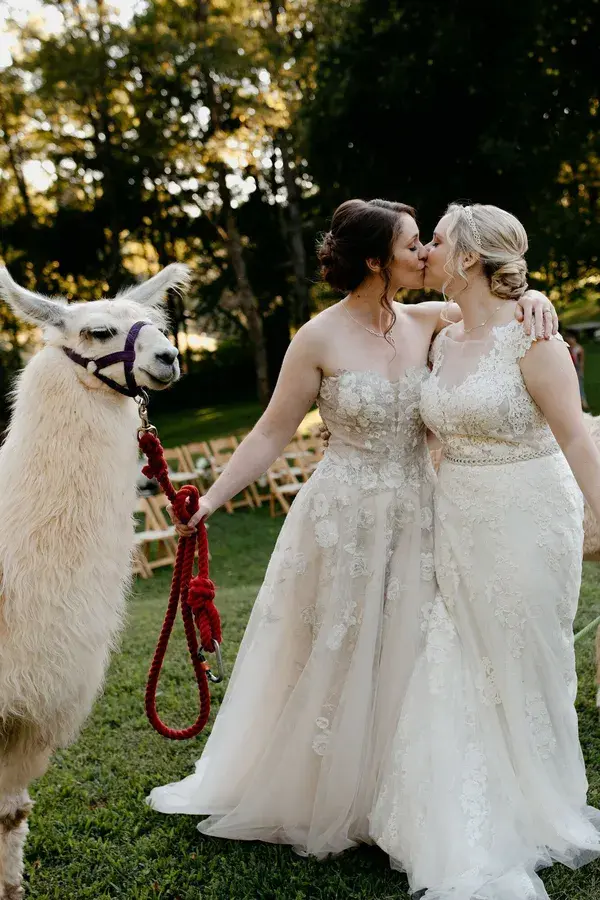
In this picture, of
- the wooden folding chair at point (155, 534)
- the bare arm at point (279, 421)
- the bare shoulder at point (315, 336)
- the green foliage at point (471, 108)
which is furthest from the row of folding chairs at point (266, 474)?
the bare shoulder at point (315, 336)

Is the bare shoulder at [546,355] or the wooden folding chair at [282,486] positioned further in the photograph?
the wooden folding chair at [282,486]

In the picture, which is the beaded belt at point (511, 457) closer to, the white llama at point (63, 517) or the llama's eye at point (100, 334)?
the white llama at point (63, 517)

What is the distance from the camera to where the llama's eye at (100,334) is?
9.45 ft

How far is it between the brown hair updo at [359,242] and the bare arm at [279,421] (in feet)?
0.89

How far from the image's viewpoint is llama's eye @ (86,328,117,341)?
2881 mm

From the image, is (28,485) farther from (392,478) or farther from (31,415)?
(392,478)

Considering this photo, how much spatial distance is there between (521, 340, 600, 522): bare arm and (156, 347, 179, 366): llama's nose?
1.26m

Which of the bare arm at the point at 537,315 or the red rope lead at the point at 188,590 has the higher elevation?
the bare arm at the point at 537,315

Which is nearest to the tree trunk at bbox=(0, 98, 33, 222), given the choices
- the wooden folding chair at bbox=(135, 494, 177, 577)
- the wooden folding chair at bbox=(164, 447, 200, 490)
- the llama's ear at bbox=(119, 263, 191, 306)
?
the wooden folding chair at bbox=(164, 447, 200, 490)

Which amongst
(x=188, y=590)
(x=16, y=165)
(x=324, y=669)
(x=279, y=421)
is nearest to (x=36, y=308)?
(x=279, y=421)

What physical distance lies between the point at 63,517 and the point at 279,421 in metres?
1.01

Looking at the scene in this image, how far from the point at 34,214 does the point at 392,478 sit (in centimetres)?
2580

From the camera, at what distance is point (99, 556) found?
283cm

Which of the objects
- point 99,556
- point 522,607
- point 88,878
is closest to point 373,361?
point 522,607
